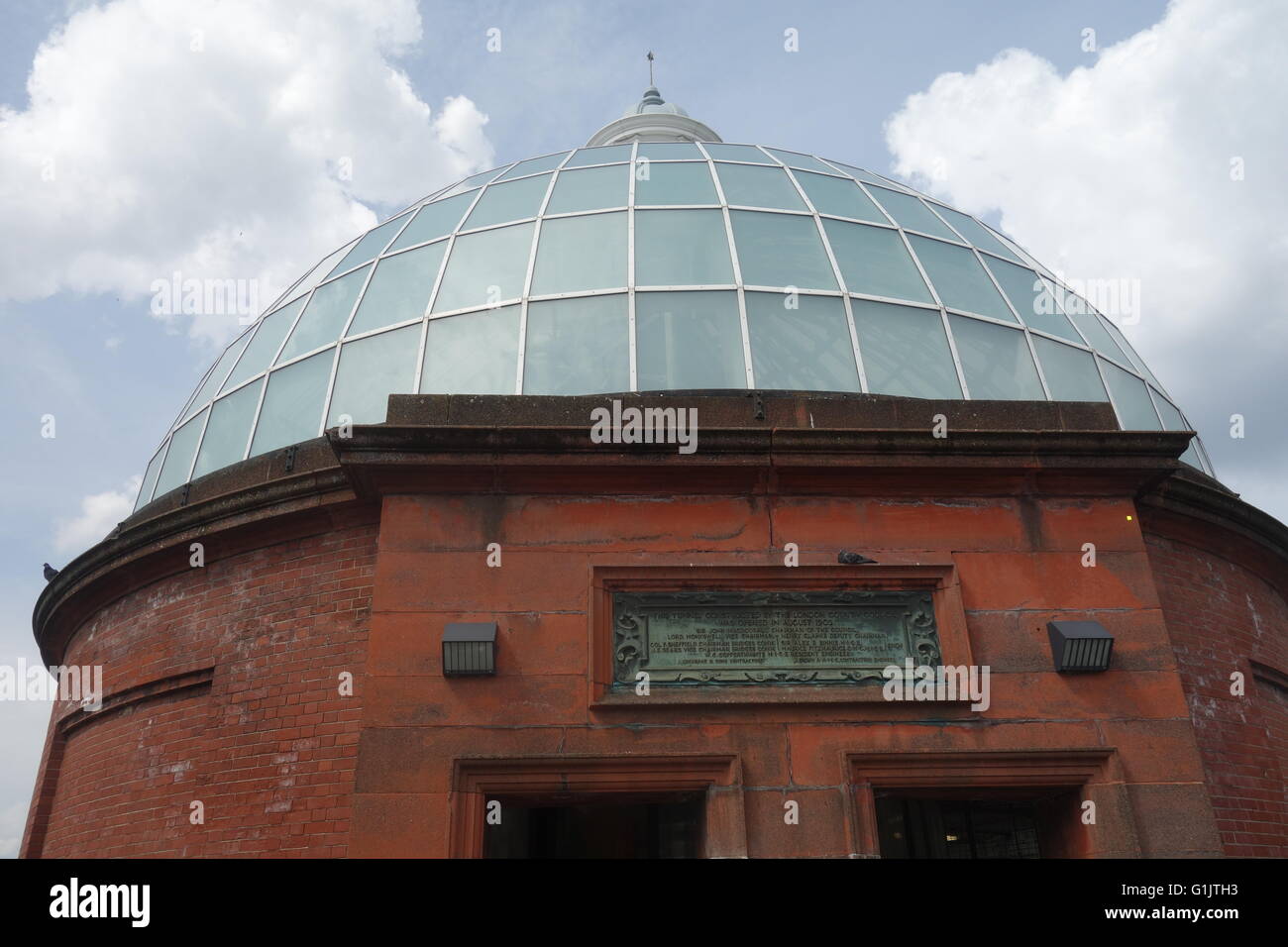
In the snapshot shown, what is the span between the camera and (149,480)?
36.3 ft

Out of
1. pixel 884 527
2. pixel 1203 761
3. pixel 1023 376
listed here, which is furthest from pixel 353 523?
pixel 1203 761

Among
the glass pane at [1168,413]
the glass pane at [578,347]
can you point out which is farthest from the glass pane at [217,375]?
the glass pane at [1168,413]

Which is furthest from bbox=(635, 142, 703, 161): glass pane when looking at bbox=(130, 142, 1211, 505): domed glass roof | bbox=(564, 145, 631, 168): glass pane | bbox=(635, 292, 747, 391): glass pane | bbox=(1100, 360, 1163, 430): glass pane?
bbox=(1100, 360, 1163, 430): glass pane

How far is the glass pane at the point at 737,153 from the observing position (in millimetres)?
11555

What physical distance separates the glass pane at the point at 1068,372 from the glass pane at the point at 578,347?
425 cm

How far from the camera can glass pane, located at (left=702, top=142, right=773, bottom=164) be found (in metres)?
11.6

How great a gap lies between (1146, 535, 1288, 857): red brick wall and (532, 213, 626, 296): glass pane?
5338 millimetres

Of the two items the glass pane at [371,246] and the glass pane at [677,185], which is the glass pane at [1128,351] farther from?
the glass pane at [371,246]

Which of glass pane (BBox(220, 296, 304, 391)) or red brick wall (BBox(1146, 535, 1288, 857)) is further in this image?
glass pane (BBox(220, 296, 304, 391))

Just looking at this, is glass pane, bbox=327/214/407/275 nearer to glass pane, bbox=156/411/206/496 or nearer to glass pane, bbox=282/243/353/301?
glass pane, bbox=282/243/353/301

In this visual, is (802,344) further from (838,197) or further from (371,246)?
(371,246)

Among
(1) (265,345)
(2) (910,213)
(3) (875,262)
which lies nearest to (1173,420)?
(2) (910,213)

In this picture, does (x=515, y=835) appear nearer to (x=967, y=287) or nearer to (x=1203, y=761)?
(x=1203, y=761)

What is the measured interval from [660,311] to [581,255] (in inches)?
50.4
